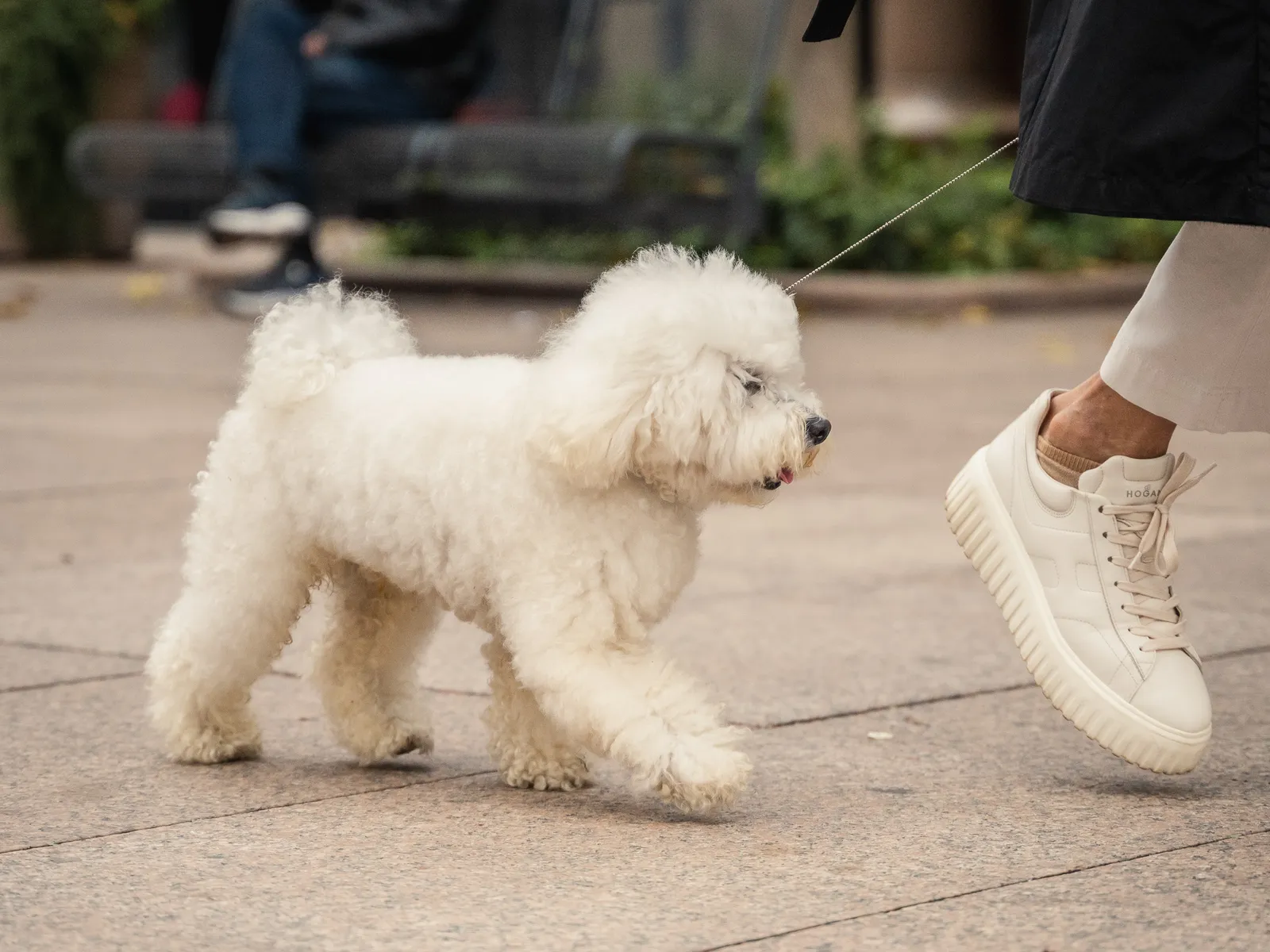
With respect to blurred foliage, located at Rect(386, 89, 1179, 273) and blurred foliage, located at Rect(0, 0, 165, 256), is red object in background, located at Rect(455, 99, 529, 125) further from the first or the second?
blurred foliage, located at Rect(0, 0, 165, 256)

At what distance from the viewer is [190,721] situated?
135 inches

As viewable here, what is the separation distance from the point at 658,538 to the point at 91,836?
3.14 ft

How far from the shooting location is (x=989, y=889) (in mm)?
2664

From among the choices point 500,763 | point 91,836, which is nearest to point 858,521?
point 500,763

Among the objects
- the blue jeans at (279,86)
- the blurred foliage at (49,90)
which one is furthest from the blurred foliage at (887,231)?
the blurred foliage at (49,90)

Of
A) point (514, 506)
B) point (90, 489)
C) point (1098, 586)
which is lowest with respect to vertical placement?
point (90, 489)

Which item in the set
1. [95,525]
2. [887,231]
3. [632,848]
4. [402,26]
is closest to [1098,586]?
[632,848]

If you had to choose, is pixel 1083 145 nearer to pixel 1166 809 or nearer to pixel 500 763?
pixel 1166 809

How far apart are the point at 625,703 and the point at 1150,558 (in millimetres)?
967

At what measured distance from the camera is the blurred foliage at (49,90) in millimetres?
12867

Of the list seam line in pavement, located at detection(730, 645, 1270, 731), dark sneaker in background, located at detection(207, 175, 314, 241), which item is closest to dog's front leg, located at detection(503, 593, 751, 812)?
seam line in pavement, located at detection(730, 645, 1270, 731)

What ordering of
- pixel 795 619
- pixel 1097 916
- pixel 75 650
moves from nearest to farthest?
pixel 1097 916, pixel 75 650, pixel 795 619

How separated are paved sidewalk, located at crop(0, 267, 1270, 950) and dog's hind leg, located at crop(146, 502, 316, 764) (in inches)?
2.6

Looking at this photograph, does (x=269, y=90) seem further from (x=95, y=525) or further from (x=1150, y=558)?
(x=1150, y=558)
